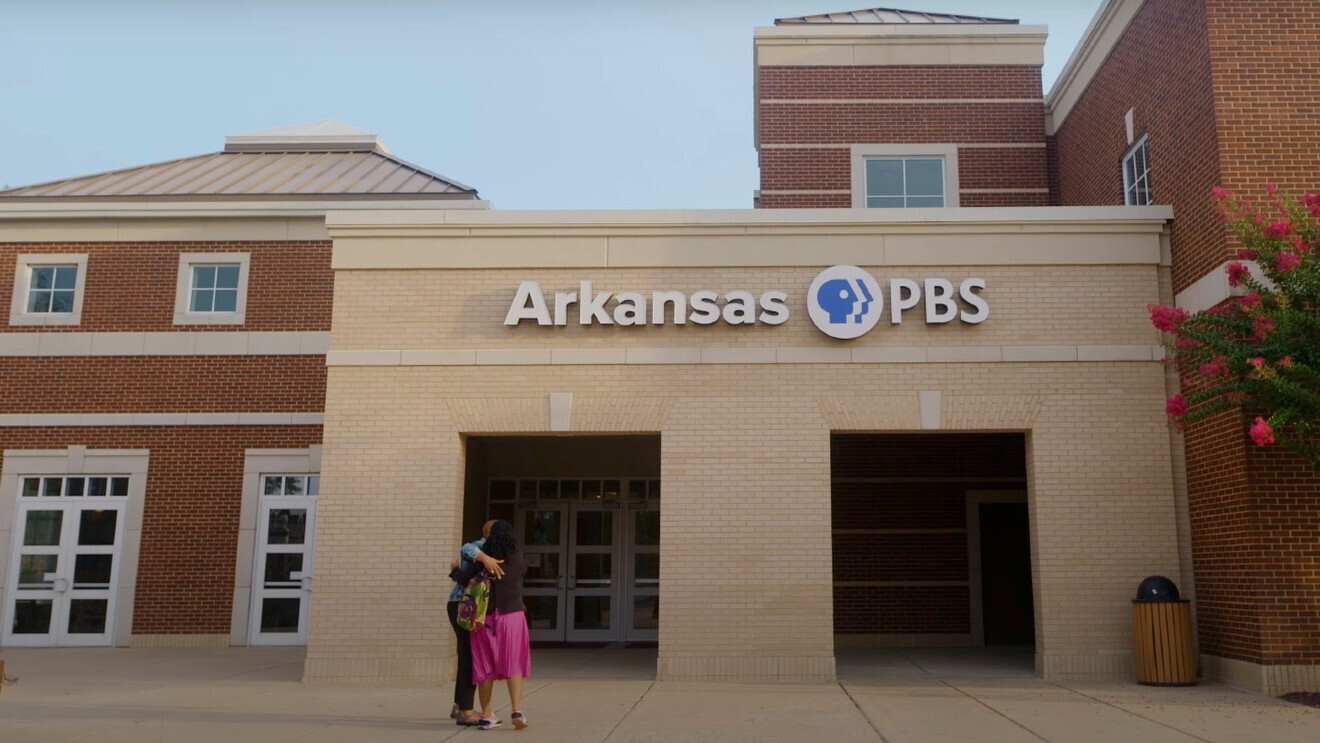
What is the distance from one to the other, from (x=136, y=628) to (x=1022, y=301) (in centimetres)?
1356

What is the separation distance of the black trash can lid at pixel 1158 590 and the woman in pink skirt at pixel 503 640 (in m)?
6.68

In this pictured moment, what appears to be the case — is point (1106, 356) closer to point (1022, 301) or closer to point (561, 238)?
point (1022, 301)

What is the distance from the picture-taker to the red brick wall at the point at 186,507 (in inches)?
663

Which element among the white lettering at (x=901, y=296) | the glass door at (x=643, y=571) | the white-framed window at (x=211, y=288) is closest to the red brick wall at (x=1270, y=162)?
the white lettering at (x=901, y=296)

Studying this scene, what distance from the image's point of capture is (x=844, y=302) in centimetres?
1270

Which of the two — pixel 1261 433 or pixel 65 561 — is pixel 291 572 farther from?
pixel 1261 433

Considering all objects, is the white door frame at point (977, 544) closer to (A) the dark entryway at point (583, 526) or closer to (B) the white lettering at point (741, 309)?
(A) the dark entryway at point (583, 526)

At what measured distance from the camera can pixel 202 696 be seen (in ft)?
36.2

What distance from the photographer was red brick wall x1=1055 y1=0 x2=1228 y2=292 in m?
12.0

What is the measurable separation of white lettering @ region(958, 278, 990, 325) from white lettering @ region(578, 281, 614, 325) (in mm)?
4023

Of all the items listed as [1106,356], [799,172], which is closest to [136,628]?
[799,172]

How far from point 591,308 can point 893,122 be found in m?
9.10

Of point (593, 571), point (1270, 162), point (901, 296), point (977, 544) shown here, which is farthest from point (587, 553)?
point (1270, 162)

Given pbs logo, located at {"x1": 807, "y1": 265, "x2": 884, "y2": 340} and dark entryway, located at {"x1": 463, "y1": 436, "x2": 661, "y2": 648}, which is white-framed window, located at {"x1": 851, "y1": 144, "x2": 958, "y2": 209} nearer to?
dark entryway, located at {"x1": 463, "y1": 436, "x2": 661, "y2": 648}
